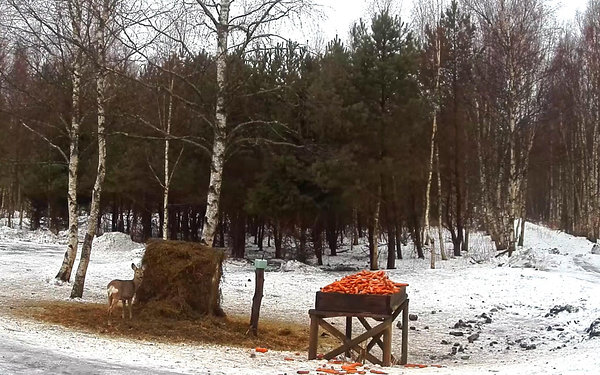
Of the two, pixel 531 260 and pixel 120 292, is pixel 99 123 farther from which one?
pixel 531 260

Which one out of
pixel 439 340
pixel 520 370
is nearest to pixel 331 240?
pixel 439 340

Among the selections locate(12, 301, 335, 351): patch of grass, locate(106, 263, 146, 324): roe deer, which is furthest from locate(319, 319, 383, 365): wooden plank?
locate(106, 263, 146, 324): roe deer

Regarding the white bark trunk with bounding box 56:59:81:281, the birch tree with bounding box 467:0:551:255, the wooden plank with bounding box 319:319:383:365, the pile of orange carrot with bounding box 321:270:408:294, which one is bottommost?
the wooden plank with bounding box 319:319:383:365

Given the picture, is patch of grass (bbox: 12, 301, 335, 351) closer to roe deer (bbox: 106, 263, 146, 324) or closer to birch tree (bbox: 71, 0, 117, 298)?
roe deer (bbox: 106, 263, 146, 324)

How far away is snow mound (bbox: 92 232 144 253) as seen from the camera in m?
34.6

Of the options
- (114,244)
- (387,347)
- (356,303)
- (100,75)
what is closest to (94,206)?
(100,75)

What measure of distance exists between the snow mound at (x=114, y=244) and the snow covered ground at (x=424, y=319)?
1578 millimetres

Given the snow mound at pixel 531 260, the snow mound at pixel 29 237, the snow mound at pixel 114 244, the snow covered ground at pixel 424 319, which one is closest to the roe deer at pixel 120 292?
the snow covered ground at pixel 424 319

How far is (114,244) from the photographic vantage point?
35281 mm

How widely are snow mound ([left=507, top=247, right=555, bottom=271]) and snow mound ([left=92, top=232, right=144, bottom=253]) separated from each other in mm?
18688

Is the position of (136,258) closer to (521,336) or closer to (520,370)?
(521,336)

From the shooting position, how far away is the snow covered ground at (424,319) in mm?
9047

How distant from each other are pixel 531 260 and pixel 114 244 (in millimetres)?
21047

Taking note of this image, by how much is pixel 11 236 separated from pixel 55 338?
32.4 meters
